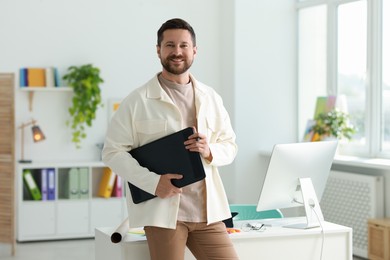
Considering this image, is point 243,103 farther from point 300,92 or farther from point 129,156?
point 129,156

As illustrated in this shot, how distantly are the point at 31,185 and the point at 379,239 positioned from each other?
3.21m

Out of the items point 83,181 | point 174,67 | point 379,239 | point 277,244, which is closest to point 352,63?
point 379,239

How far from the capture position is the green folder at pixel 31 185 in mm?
6586

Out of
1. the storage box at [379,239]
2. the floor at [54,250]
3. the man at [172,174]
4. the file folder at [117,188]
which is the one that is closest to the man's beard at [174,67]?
the man at [172,174]

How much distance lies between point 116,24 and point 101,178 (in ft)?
5.09

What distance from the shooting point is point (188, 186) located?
118 inches

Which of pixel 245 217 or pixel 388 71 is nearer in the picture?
pixel 245 217

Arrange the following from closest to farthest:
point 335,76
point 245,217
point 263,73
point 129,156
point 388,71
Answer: point 129,156 < point 245,217 < point 388,71 < point 335,76 < point 263,73

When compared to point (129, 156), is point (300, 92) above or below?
above

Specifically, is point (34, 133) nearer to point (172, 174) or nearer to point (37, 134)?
point (37, 134)

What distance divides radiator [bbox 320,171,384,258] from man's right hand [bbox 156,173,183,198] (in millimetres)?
3226

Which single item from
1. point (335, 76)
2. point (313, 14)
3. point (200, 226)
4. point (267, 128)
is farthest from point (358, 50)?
point (200, 226)

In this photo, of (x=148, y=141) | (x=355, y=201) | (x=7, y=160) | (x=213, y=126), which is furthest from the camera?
(x=7, y=160)

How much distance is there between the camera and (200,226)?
3.01 m
